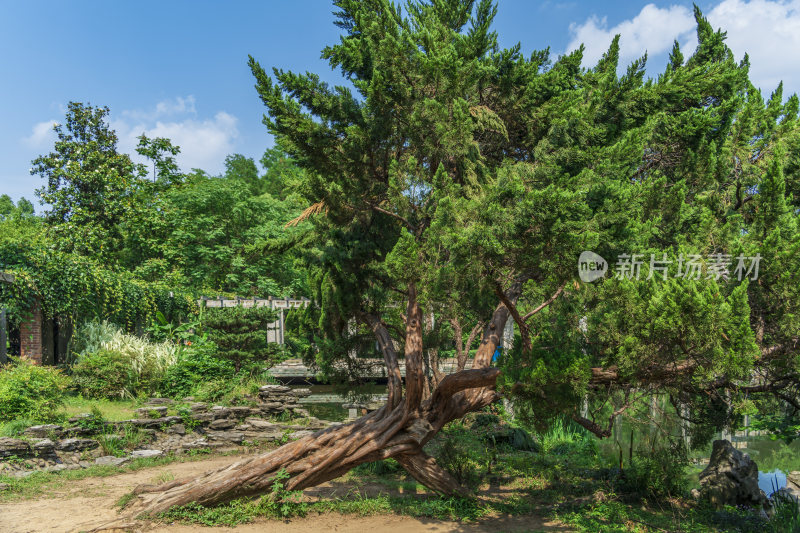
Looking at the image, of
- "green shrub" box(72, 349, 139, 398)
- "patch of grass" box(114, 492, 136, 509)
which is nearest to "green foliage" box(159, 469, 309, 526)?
"patch of grass" box(114, 492, 136, 509)

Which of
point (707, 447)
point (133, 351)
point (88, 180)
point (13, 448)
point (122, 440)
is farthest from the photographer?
point (88, 180)

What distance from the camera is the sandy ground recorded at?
5.61m

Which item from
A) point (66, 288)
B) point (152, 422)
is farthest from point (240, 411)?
point (66, 288)

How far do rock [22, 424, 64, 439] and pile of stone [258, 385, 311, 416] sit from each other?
3.81 m

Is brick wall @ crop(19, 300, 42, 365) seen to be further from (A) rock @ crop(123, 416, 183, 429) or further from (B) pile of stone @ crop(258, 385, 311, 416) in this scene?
(B) pile of stone @ crop(258, 385, 311, 416)

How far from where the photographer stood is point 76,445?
27.2ft

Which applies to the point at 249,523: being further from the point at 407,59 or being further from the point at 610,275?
the point at 407,59

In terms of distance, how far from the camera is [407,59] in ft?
19.3

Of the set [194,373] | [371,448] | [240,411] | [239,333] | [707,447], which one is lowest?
[707,447]

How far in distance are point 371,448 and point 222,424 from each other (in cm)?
511

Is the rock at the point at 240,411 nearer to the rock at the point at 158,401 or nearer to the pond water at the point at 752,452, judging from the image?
the rock at the point at 158,401

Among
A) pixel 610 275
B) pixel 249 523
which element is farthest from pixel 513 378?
pixel 249 523

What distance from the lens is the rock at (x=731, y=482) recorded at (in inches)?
259

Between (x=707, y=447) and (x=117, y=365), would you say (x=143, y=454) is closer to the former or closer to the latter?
(x=117, y=365)
